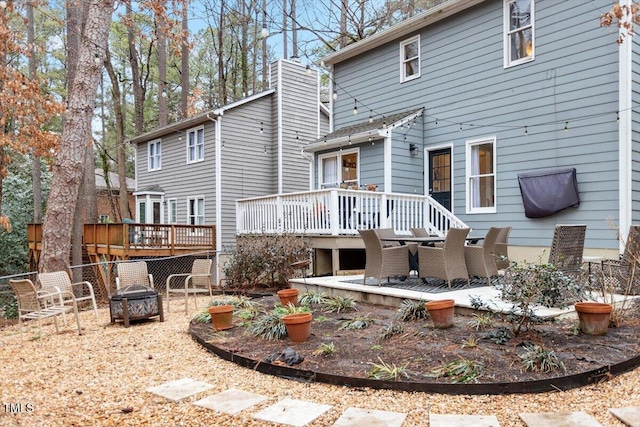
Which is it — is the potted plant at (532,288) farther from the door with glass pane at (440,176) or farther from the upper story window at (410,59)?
the upper story window at (410,59)

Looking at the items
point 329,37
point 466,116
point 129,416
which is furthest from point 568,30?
point 329,37

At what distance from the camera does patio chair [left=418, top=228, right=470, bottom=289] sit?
19.9 feet

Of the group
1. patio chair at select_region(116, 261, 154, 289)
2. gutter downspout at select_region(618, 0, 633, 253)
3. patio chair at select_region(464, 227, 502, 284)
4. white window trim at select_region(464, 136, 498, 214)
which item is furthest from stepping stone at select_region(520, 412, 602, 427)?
white window trim at select_region(464, 136, 498, 214)

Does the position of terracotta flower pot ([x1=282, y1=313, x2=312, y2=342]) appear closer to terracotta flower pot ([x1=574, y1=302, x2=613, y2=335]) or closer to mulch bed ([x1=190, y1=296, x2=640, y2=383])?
mulch bed ([x1=190, y1=296, x2=640, y2=383])

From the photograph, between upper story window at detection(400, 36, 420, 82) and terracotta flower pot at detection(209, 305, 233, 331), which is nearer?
→ terracotta flower pot at detection(209, 305, 233, 331)

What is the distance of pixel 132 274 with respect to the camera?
7074 millimetres

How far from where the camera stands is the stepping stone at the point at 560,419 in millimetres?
2650

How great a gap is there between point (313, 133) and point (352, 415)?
574 inches

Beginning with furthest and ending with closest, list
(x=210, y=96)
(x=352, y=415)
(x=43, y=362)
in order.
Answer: (x=210, y=96) < (x=43, y=362) < (x=352, y=415)

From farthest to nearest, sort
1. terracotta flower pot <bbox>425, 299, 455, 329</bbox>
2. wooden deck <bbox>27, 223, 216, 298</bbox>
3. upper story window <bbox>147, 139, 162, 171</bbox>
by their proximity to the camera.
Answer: upper story window <bbox>147, 139, 162, 171</bbox> < wooden deck <bbox>27, 223, 216, 298</bbox> < terracotta flower pot <bbox>425, 299, 455, 329</bbox>

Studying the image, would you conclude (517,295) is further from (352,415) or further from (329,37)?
(329,37)

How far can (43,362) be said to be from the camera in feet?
14.6

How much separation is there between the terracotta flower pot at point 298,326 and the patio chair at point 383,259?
2334 millimetres

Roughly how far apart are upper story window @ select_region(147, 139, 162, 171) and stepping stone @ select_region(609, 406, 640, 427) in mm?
17323
